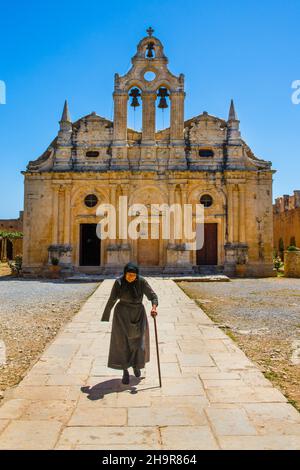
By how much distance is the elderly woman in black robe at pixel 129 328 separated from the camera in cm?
583

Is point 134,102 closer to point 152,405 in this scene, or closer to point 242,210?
point 242,210

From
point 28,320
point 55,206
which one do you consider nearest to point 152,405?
point 28,320

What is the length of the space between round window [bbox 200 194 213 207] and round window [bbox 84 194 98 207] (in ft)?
20.2

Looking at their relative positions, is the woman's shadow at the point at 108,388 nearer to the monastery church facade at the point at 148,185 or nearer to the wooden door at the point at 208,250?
the monastery church facade at the point at 148,185

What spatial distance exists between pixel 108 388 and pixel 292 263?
67.1 ft

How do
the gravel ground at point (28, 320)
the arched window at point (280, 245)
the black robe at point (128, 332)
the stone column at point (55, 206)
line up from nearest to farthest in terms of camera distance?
the black robe at point (128, 332) → the gravel ground at point (28, 320) → the stone column at point (55, 206) → the arched window at point (280, 245)

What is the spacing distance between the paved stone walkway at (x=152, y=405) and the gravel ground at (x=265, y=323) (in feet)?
1.07

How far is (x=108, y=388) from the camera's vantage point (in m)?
5.56

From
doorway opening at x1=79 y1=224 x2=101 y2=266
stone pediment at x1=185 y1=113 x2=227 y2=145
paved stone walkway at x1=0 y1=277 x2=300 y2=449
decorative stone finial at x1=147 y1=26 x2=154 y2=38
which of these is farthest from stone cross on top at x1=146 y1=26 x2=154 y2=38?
paved stone walkway at x1=0 y1=277 x2=300 y2=449

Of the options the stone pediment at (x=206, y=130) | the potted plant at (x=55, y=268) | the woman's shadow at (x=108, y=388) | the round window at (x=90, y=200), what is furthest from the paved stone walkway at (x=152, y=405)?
the stone pediment at (x=206, y=130)

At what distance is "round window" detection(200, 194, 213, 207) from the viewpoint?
25328 mm

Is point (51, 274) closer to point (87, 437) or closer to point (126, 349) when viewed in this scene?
point (126, 349)

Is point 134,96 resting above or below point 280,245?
above
